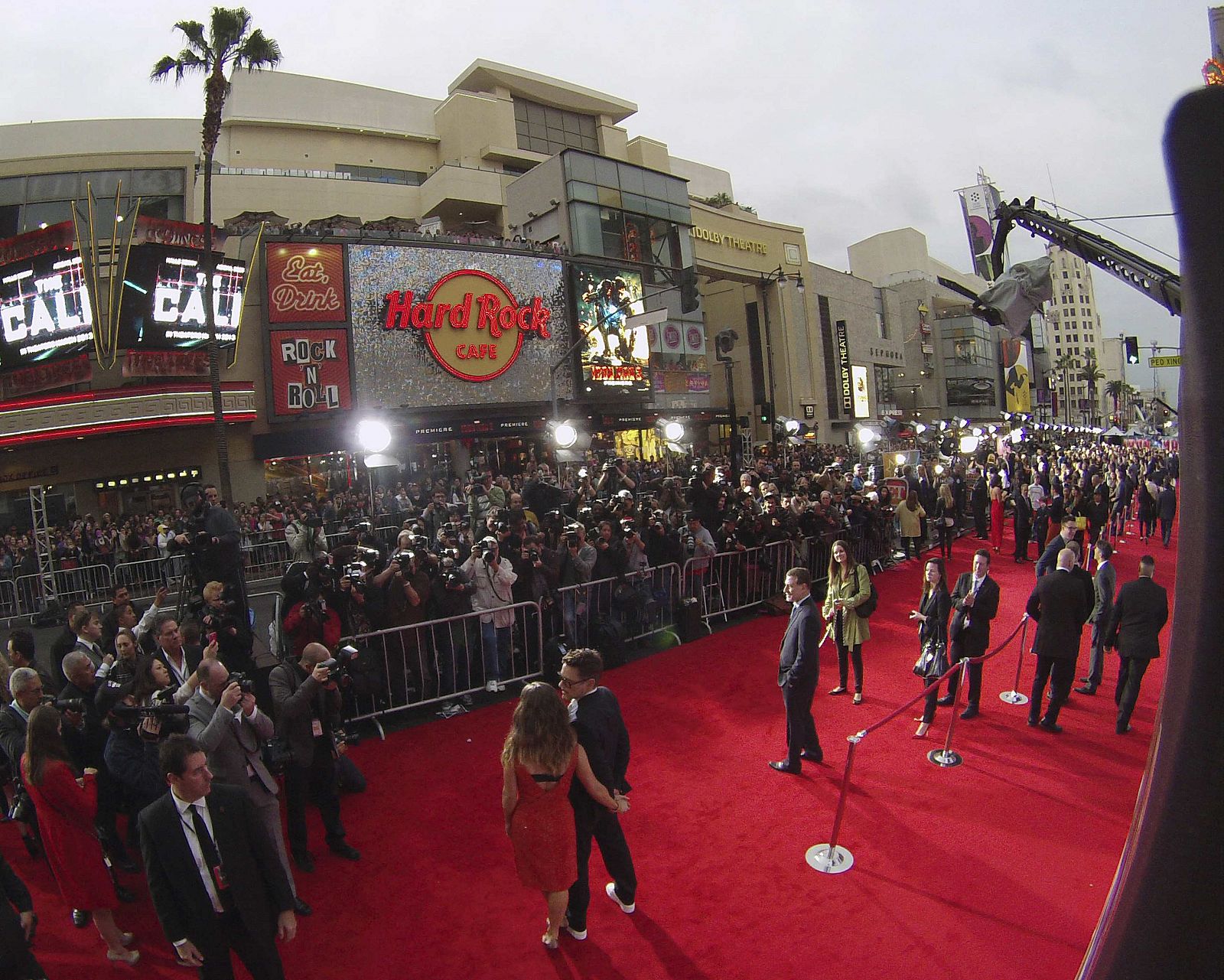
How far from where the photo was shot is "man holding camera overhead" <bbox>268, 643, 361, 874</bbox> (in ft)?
18.4

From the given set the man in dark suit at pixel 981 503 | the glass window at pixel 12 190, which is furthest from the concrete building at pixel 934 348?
the glass window at pixel 12 190

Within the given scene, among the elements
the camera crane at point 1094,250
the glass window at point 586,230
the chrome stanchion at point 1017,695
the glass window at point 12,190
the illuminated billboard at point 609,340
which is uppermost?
the glass window at point 12,190

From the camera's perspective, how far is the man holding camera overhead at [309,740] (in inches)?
221

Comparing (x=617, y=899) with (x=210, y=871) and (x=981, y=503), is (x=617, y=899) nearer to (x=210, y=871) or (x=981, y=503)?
(x=210, y=871)

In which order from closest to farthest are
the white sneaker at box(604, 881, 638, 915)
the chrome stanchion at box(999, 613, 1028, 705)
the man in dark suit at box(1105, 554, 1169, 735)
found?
the white sneaker at box(604, 881, 638, 915)
the man in dark suit at box(1105, 554, 1169, 735)
the chrome stanchion at box(999, 613, 1028, 705)

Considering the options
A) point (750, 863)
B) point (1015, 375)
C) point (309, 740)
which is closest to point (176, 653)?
point (309, 740)

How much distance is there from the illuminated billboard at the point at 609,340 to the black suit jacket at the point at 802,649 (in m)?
25.1

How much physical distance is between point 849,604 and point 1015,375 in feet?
263

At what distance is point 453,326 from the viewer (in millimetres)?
28016

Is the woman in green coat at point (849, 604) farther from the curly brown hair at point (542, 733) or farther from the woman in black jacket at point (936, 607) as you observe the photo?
the curly brown hair at point (542, 733)

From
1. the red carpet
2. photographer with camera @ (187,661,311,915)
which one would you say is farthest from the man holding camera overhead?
photographer with camera @ (187,661,311,915)

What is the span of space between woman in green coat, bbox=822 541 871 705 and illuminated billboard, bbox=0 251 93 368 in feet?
76.3

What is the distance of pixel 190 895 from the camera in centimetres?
362

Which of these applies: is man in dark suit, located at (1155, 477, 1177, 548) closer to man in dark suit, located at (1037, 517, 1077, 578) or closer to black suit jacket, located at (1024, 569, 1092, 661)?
man in dark suit, located at (1037, 517, 1077, 578)
